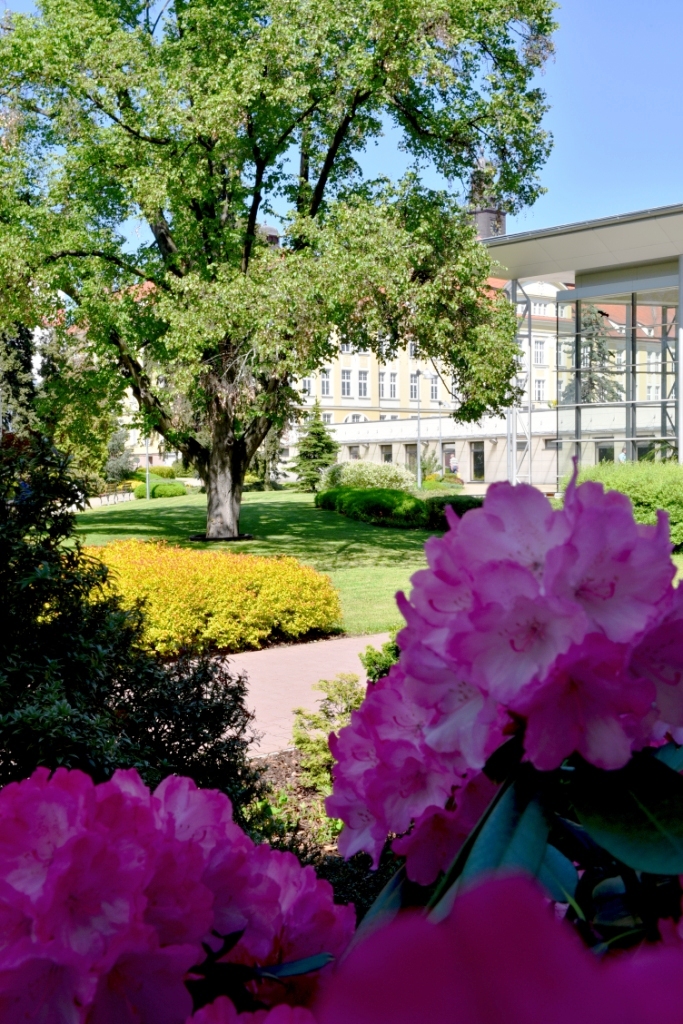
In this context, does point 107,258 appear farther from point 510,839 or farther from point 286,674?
point 510,839

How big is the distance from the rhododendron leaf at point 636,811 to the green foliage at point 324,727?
17.1ft

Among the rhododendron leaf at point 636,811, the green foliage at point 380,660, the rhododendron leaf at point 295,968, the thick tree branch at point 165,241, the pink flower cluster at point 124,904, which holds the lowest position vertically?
the green foliage at point 380,660

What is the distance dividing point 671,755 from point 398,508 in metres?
25.7

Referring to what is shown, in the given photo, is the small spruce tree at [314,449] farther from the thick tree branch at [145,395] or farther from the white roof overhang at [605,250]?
the thick tree branch at [145,395]

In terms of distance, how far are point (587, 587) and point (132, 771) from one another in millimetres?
499

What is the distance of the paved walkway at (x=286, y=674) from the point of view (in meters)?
7.77

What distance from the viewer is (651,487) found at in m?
19.6

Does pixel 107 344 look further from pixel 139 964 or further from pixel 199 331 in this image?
pixel 139 964

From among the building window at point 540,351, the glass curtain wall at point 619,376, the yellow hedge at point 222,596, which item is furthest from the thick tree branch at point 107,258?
the building window at point 540,351

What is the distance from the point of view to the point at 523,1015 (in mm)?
308

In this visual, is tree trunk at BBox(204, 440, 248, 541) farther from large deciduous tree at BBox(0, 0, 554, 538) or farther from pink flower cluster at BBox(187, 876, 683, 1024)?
pink flower cluster at BBox(187, 876, 683, 1024)

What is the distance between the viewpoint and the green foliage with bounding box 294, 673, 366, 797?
19.7 feet

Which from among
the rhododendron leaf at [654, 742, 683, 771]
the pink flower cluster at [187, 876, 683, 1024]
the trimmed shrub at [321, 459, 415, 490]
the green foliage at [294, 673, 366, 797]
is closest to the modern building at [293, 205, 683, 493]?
the trimmed shrub at [321, 459, 415, 490]

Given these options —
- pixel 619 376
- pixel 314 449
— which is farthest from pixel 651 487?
pixel 314 449
